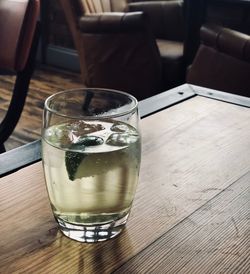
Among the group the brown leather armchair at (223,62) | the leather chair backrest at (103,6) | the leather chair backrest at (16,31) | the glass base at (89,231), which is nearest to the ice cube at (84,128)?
the glass base at (89,231)

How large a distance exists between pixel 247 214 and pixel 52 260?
0.26 meters

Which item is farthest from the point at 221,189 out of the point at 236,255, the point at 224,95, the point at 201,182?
the point at 224,95

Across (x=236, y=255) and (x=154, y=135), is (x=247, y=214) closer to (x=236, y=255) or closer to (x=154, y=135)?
(x=236, y=255)

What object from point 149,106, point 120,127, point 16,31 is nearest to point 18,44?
point 16,31

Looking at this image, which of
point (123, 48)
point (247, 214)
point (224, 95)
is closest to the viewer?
point (247, 214)

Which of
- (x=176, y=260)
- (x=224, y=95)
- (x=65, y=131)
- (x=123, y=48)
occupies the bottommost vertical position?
(x=123, y=48)

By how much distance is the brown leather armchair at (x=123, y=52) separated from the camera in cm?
228

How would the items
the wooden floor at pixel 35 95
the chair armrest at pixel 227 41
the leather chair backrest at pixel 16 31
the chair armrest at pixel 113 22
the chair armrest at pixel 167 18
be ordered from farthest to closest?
1. the chair armrest at pixel 167 18
2. the wooden floor at pixel 35 95
3. the chair armrest at pixel 113 22
4. the chair armrest at pixel 227 41
5. the leather chair backrest at pixel 16 31

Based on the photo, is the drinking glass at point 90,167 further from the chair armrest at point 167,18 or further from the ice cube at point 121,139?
the chair armrest at point 167,18

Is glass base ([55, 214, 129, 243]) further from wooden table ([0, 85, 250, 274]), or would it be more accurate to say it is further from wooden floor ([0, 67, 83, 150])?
wooden floor ([0, 67, 83, 150])

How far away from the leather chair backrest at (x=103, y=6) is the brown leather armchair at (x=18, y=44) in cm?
126

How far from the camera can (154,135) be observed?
85 centimetres

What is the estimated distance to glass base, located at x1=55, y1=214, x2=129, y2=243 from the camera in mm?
552

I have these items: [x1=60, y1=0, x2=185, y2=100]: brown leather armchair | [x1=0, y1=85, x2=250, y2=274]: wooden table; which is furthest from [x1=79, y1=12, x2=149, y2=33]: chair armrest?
[x1=0, y1=85, x2=250, y2=274]: wooden table
